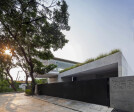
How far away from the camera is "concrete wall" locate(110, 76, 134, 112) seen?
5105mm

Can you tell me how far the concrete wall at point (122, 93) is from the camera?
511 centimetres

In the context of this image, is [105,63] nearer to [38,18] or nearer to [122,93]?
[122,93]

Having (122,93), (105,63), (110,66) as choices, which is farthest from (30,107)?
(110,66)

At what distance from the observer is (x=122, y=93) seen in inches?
214

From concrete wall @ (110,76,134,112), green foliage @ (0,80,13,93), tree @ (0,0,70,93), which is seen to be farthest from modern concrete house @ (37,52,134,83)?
green foliage @ (0,80,13,93)

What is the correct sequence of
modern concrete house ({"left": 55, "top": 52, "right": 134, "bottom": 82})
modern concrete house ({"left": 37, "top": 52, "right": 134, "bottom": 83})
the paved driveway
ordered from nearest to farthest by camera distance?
the paved driveway
modern concrete house ({"left": 55, "top": 52, "right": 134, "bottom": 82})
modern concrete house ({"left": 37, "top": 52, "right": 134, "bottom": 83})

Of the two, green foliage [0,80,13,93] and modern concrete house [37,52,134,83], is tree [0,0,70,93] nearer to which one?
modern concrete house [37,52,134,83]

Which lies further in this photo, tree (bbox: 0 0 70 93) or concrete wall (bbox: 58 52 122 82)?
concrete wall (bbox: 58 52 122 82)

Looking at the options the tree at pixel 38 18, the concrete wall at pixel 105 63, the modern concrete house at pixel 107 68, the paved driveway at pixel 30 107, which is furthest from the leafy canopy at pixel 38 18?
the paved driveway at pixel 30 107

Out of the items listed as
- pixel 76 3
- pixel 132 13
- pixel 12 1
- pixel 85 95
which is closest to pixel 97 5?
pixel 76 3

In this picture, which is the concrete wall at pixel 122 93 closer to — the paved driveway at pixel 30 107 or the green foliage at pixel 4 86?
the paved driveway at pixel 30 107

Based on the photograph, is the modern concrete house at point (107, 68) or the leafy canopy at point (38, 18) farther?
the modern concrete house at point (107, 68)

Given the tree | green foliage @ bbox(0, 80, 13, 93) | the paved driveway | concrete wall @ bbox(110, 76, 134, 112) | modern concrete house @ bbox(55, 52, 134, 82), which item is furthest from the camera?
green foliage @ bbox(0, 80, 13, 93)

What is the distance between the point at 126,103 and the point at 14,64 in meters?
20.5
